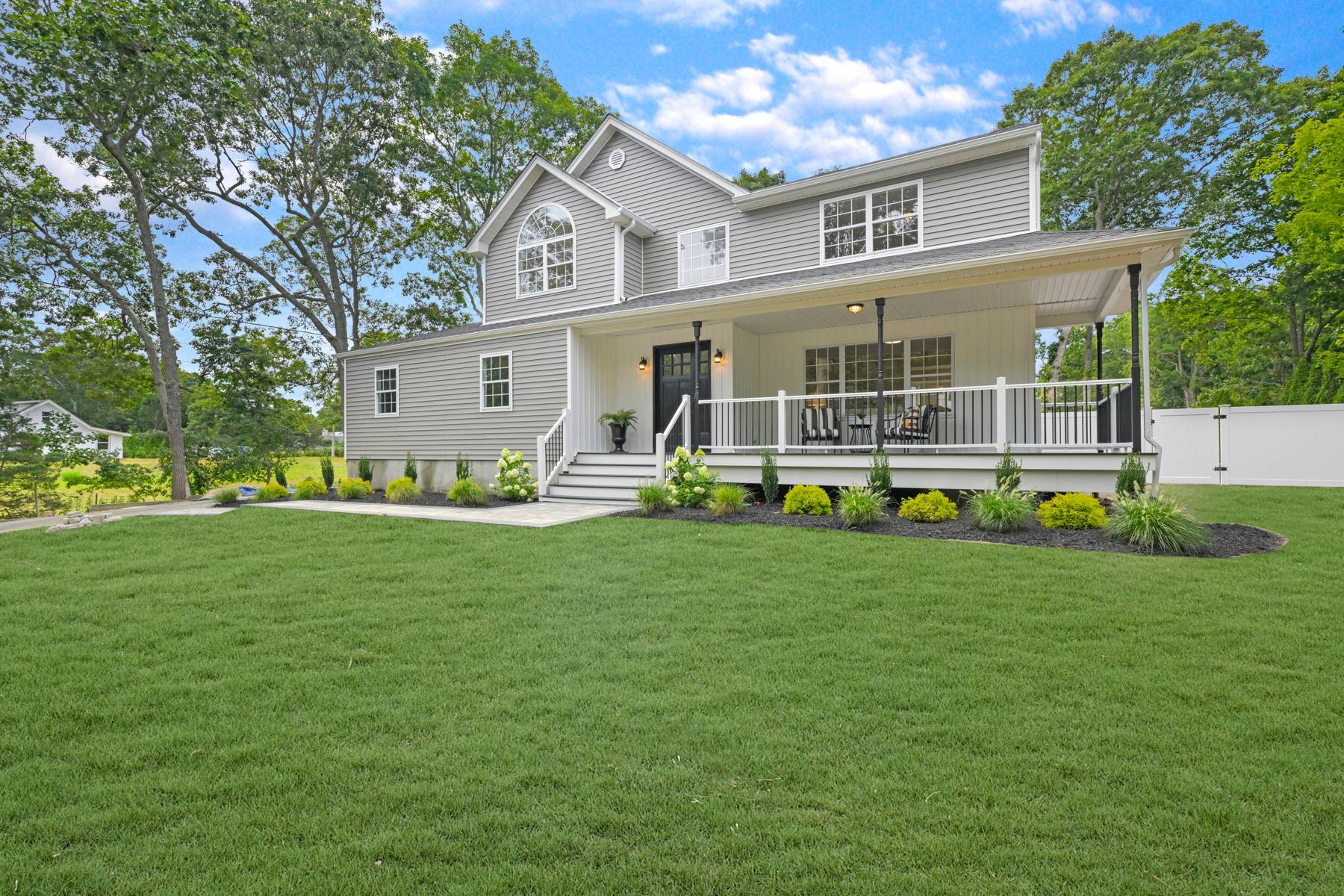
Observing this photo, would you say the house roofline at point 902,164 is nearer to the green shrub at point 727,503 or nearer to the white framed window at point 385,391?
the green shrub at point 727,503

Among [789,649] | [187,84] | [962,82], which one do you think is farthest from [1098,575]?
[962,82]

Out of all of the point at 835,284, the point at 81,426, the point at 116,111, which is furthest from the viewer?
the point at 81,426

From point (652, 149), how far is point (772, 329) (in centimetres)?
525

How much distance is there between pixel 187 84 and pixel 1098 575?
20.2 meters

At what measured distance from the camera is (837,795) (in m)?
2.29

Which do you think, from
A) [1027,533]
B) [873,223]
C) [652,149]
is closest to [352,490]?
[652,149]

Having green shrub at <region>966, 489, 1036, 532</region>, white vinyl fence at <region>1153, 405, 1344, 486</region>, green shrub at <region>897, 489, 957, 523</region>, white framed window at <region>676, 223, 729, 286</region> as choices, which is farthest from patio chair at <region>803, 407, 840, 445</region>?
white vinyl fence at <region>1153, 405, 1344, 486</region>

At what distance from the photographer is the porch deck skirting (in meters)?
7.61

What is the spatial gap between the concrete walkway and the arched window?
5.74 metres

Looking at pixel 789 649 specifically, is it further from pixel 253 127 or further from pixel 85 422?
pixel 85 422

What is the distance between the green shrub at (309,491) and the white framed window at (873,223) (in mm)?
11467

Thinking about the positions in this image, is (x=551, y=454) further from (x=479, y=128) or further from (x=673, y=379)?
(x=479, y=128)

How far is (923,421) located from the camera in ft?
31.8

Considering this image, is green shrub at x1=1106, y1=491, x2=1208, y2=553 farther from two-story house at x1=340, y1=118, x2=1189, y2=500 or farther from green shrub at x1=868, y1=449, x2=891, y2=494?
green shrub at x1=868, y1=449, x2=891, y2=494
